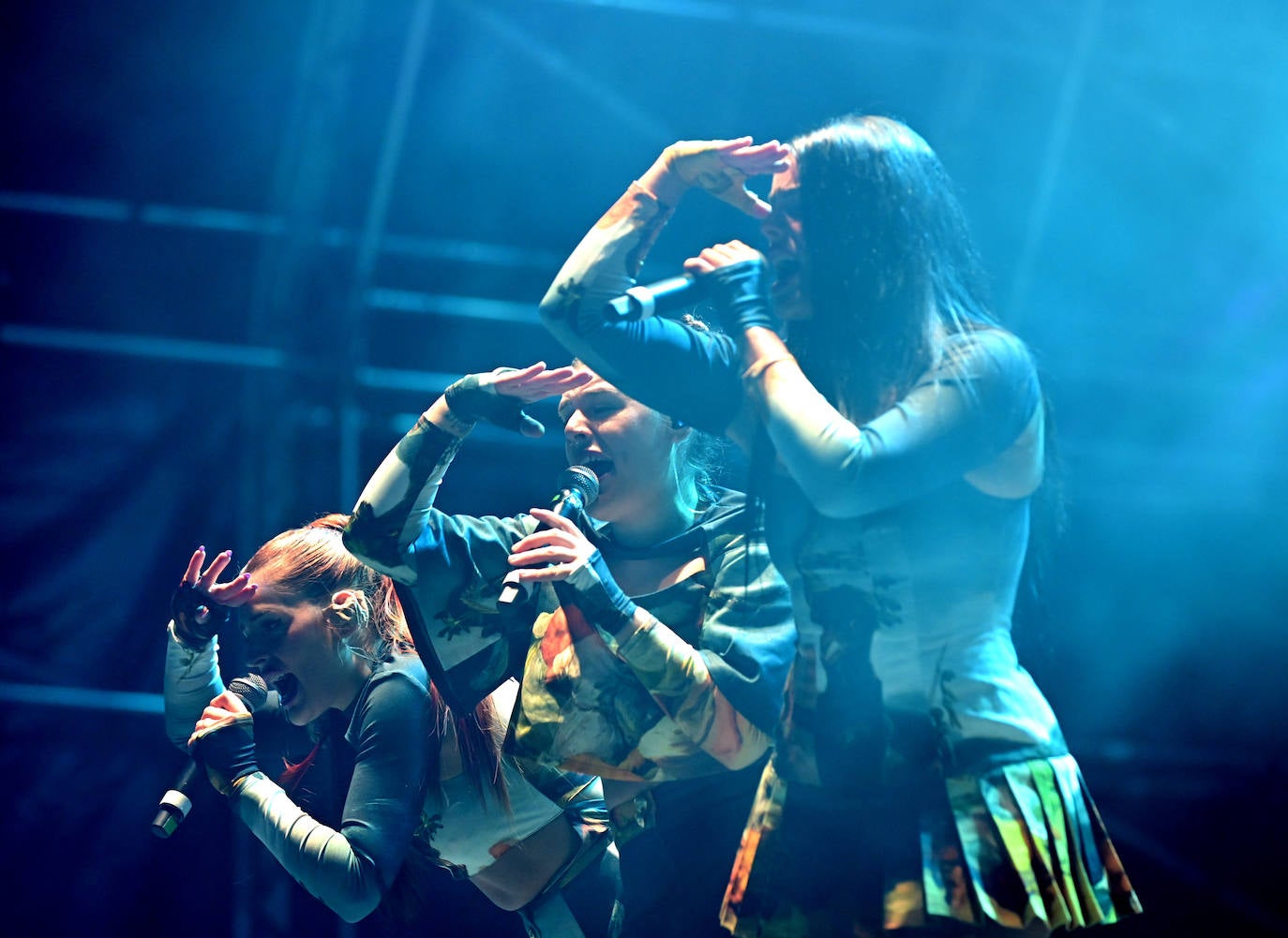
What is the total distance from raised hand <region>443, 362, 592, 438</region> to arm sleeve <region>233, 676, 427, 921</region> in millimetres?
523

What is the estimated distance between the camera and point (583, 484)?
1752 millimetres

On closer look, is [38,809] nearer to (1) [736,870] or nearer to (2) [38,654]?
(2) [38,654]

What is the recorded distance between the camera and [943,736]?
1340 mm

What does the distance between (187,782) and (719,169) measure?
135 cm

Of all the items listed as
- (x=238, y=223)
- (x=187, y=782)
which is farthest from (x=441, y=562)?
(x=238, y=223)

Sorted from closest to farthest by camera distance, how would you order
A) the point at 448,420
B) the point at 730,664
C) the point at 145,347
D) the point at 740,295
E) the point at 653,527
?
the point at 740,295 < the point at 730,664 < the point at 448,420 < the point at 653,527 < the point at 145,347

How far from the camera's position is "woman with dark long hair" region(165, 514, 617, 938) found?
1895mm

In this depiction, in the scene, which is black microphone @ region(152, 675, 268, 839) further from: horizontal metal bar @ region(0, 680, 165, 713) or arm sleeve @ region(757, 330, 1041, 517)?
arm sleeve @ region(757, 330, 1041, 517)

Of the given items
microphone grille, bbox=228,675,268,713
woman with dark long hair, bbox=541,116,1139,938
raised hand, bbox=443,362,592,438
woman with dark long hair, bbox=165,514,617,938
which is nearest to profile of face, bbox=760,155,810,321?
woman with dark long hair, bbox=541,116,1139,938

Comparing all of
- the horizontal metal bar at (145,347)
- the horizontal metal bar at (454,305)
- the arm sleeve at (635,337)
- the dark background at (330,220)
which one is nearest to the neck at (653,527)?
the arm sleeve at (635,337)

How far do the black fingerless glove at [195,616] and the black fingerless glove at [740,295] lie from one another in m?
1.12

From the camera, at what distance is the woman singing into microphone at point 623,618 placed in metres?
1.65

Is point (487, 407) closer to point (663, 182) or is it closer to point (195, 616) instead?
point (663, 182)

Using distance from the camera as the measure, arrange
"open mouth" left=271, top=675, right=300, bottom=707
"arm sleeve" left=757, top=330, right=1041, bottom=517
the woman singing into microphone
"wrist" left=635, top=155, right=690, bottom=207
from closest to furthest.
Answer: "arm sleeve" left=757, top=330, right=1041, bottom=517 < "wrist" left=635, top=155, right=690, bottom=207 < the woman singing into microphone < "open mouth" left=271, top=675, right=300, bottom=707
